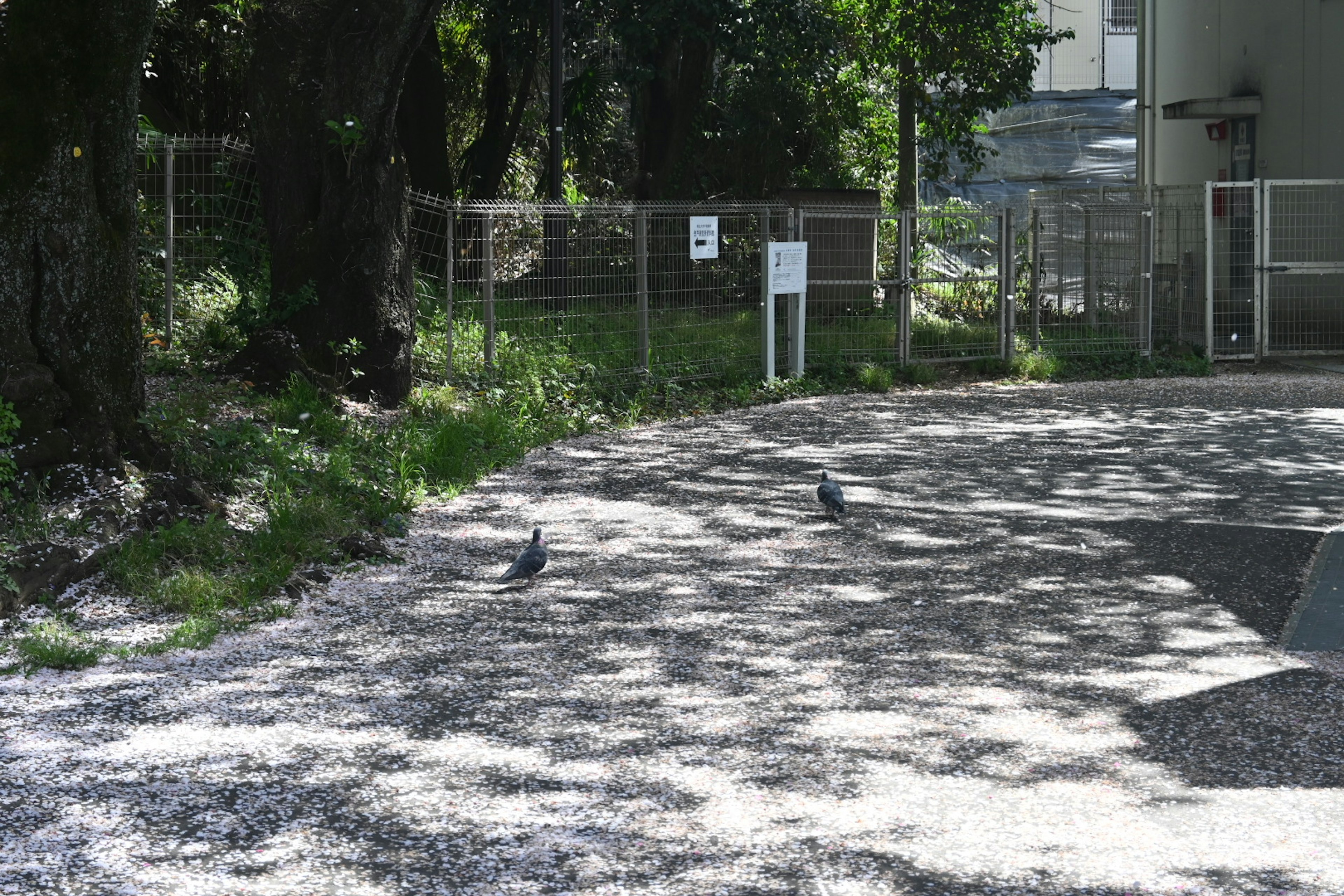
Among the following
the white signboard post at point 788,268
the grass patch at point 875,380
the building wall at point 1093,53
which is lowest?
the grass patch at point 875,380

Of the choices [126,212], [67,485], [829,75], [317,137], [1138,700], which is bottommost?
[1138,700]

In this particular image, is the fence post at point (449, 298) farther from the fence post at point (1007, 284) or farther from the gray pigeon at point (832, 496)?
the fence post at point (1007, 284)

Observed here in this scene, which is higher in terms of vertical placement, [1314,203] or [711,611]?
[1314,203]

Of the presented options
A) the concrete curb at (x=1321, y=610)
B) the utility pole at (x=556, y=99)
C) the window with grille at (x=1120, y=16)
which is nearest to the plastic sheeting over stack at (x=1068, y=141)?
the window with grille at (x=1120, y=16)

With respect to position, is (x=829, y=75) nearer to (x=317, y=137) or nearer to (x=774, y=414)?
(x=774, y=414)

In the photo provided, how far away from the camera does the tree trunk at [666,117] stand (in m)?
21.2

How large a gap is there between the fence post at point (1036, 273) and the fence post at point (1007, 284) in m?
0.39

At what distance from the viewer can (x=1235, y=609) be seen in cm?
693

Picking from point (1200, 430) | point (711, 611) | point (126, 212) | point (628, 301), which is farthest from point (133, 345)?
point (1200, 430)

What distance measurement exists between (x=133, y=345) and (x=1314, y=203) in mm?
14954

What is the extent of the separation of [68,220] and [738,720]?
4635mm

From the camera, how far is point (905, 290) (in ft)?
54.5

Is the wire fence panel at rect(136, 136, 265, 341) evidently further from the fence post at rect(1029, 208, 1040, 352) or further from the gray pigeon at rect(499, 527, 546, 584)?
the fence post at rect(1029, 208, 1040, 352)

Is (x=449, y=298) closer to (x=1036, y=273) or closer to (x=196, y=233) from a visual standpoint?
(x=196, y=233)
